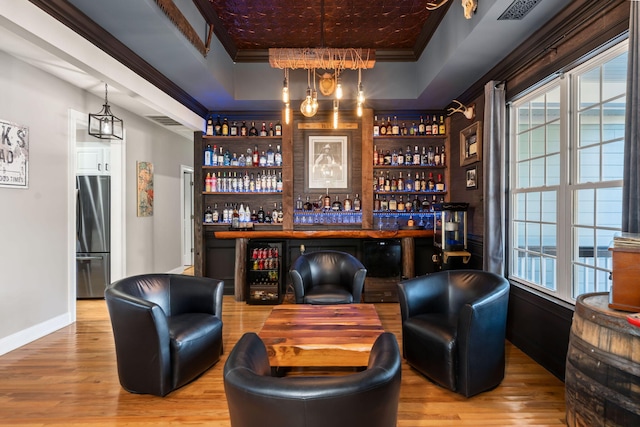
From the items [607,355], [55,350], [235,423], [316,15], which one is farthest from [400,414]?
[316,15]

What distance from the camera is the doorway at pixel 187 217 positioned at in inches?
281

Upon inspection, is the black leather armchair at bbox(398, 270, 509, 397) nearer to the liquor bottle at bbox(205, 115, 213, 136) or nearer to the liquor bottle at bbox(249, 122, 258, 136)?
the liquor bottle at bbox(249, 122, 258, 136)

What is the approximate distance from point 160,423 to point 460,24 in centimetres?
398

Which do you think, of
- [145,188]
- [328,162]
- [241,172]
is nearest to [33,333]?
[145,188]

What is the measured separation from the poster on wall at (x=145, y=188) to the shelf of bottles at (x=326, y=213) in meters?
2.40

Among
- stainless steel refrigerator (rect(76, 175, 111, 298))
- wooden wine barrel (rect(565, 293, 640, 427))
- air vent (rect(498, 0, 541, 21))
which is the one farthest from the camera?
stainless steel refrigerator (rect(76, 175, 111, 298))

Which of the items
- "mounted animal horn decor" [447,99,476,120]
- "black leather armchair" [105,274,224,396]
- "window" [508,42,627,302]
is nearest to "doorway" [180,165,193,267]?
"black leather armchair" [105,274,224,396]

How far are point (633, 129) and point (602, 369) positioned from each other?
1.34m

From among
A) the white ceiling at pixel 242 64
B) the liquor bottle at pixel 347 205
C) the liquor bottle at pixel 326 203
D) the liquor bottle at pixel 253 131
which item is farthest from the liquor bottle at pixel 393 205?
the liquor bottle at pixel 253 131

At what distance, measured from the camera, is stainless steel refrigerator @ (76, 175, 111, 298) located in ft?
16.5

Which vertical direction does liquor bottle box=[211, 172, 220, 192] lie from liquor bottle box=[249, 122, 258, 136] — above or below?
below

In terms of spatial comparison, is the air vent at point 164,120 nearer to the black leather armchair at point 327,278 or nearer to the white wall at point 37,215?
the white wall at point 37,215

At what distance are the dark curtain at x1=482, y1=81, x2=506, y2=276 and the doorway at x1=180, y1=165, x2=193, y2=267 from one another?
5666mm

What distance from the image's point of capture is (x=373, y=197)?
17.7 feet
